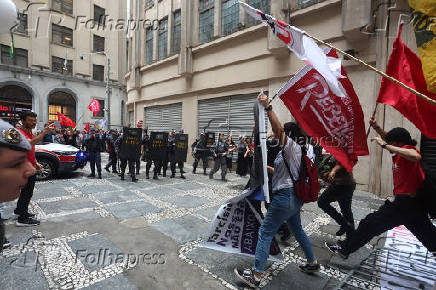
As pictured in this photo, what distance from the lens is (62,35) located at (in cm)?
2453

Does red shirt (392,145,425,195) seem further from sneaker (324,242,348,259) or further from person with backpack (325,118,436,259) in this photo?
sneaker (324,242,348,259)

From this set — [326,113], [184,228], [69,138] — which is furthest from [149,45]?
[326,113]

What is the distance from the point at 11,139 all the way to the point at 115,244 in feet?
9.62

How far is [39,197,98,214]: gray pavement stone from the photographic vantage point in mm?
4922

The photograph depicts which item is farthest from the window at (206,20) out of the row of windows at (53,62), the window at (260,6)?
the row of windows at (53,62)

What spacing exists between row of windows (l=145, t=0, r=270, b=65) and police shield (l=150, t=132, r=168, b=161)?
6657 mm

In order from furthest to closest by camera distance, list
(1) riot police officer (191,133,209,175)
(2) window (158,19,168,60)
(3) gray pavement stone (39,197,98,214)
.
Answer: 1. (2) window (158,19,168,60)
2. (1) riot police officer (191,133,209,175)
3. (3) gray pavement stone (39,197,98,214)

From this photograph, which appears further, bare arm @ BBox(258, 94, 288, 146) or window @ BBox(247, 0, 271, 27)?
window @ BBox(247, 0, 271, 27)

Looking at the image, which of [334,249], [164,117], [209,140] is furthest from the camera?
[164,117]

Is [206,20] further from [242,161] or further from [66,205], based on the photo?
[66,205]

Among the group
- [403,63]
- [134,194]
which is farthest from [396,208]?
[134,194]

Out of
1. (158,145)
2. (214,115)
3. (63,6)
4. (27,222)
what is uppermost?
(63,6)

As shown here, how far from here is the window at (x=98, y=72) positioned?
27.2 meters

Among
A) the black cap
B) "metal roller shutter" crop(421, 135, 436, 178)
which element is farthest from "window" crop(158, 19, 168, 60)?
the black cap
